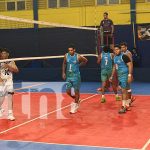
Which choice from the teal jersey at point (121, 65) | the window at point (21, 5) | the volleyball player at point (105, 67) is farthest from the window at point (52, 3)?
the teal jersey at point (121, 65)

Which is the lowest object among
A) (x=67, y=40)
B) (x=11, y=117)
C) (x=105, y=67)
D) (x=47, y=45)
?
(x=11, y=117)

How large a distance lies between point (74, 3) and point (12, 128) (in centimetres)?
1558

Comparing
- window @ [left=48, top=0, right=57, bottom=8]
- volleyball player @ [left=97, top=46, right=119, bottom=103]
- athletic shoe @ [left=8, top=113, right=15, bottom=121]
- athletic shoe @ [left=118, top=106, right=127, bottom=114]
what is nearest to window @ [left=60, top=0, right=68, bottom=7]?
window @ [left=48, top=0, right=57, bottom=8]

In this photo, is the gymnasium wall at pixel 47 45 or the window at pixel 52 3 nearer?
the gymnasium wall at pixel 47 45

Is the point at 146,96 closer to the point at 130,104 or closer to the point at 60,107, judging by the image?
the point at 130,104

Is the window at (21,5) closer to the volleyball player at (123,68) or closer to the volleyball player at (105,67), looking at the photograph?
the volleyball player at (105,67)

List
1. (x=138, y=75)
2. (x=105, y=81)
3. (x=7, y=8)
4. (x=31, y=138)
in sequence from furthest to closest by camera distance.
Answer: (x=7, y=8) → (x=138, y=75) → (x=105, y=81) → (x=31, y=138)

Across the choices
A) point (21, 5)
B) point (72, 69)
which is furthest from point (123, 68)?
point (21, 5)

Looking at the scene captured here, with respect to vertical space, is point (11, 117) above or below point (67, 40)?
below

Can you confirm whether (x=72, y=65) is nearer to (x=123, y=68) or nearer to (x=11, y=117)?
(x=123, y=68)

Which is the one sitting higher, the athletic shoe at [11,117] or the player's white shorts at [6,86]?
the player's white shorts at [6,86]

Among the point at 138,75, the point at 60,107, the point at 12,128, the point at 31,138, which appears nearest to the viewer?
the point at 31,138

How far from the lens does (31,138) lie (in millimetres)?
8492

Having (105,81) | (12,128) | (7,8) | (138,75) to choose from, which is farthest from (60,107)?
(7,8)
